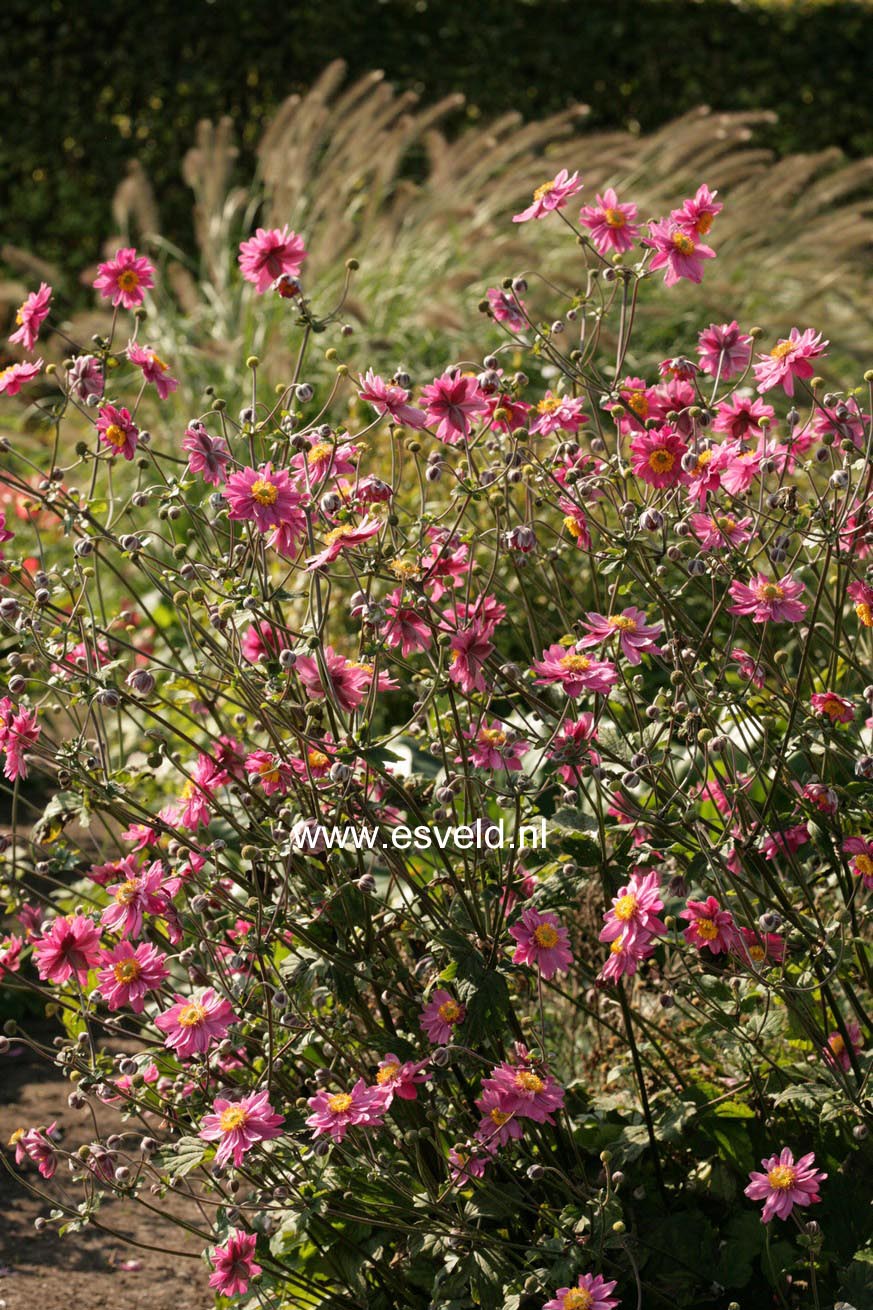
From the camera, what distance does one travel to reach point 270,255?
216 centimetres

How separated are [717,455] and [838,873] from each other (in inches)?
24.9

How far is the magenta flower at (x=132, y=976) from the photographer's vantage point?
190cm

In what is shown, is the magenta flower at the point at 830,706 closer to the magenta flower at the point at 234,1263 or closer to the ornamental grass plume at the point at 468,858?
the ornamental grass plume at the point at 468,858

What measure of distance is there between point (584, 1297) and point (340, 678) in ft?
2.80

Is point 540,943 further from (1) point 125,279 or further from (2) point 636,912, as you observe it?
(1) point 125,279

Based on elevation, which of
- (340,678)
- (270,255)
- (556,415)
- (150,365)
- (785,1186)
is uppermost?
(270,255)

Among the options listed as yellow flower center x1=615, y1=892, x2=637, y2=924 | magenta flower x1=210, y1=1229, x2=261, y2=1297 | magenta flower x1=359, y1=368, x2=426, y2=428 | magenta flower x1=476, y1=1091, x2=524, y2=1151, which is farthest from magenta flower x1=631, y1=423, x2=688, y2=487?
magenta flower x1=210, y1=1229, x2=261, y2=1297

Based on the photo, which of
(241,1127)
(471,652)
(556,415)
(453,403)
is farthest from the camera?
(556,415)

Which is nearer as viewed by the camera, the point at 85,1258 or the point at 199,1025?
the point at 199,1025

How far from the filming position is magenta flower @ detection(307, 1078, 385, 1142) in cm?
181

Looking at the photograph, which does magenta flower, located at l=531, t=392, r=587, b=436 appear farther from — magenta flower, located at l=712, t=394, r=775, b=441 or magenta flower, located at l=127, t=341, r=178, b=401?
magenta flower, located at l=127, t=341, r=178, b=401

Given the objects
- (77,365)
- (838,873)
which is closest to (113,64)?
(77,365)

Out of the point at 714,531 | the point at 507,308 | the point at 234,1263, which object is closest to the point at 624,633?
the point at 714,531

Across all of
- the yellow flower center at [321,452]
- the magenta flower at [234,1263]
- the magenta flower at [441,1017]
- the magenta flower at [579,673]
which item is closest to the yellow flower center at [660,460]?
the magenta flower at [579,673]
